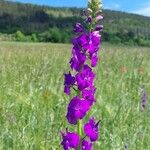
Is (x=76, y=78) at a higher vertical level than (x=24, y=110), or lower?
higher

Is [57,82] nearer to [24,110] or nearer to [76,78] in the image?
[24,110]

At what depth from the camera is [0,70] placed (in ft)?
25.4

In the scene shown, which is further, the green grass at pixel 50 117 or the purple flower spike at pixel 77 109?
the green grass at pixel 50 117

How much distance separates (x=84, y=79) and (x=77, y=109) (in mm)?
112

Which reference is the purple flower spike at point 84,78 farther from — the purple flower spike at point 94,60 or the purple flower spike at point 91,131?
the purple flower spike at point 91,131

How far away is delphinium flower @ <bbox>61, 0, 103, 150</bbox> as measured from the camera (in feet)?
6.70

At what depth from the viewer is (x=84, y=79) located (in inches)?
80.0

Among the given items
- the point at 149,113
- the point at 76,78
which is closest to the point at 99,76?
the point at 149,113

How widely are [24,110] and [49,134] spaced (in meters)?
0.96

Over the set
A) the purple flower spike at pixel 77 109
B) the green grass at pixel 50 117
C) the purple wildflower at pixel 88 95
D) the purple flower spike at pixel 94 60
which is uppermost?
the purple flower spike at pixel 94 60

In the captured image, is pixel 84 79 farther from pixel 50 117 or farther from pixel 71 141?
pixel 50 117

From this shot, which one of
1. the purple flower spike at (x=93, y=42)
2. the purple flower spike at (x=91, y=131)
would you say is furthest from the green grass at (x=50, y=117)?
the purple flower spike at (x=93, y=42)

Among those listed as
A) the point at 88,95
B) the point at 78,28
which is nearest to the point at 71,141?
the point at 88,95

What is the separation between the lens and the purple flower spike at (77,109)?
2029mm
